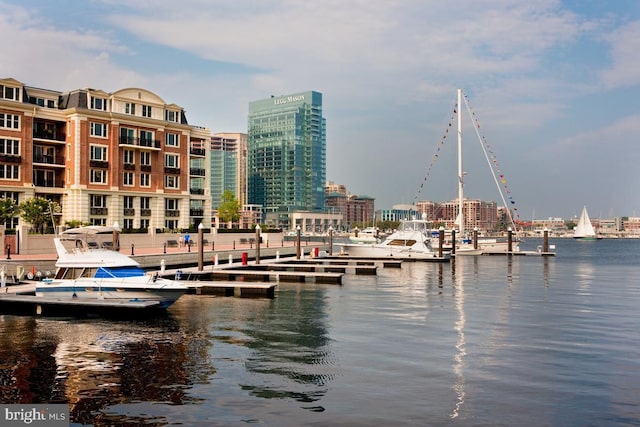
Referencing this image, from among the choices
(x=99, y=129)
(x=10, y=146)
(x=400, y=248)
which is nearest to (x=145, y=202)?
(x=99, y=129)

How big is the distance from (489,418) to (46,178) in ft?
221

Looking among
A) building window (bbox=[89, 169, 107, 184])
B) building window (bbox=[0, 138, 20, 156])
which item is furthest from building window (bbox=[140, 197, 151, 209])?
building window (bbox=[0, 138, 20, 156])

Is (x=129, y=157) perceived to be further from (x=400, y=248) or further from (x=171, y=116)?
(x=400, y=248)

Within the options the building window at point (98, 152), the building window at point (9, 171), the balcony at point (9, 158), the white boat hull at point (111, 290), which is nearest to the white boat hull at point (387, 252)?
the building window at point (98, 152)

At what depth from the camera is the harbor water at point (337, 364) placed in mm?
14820

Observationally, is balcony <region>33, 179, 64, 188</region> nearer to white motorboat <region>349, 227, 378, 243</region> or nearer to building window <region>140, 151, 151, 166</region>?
building window <region>140, 151, 151, 166</region>

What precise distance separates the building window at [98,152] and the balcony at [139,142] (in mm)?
2415

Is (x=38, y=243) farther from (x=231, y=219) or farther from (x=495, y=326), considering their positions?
(x=231, y=219)

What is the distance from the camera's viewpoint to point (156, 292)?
2856 centimetres

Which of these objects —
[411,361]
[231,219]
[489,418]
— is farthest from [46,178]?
[489,418]

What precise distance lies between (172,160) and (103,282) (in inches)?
2137

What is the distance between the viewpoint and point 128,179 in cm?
7538

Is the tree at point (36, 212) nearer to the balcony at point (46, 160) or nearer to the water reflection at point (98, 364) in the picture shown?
the balcony at point (46, 160)

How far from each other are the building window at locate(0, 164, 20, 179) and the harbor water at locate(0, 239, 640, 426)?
41349 millimetres
